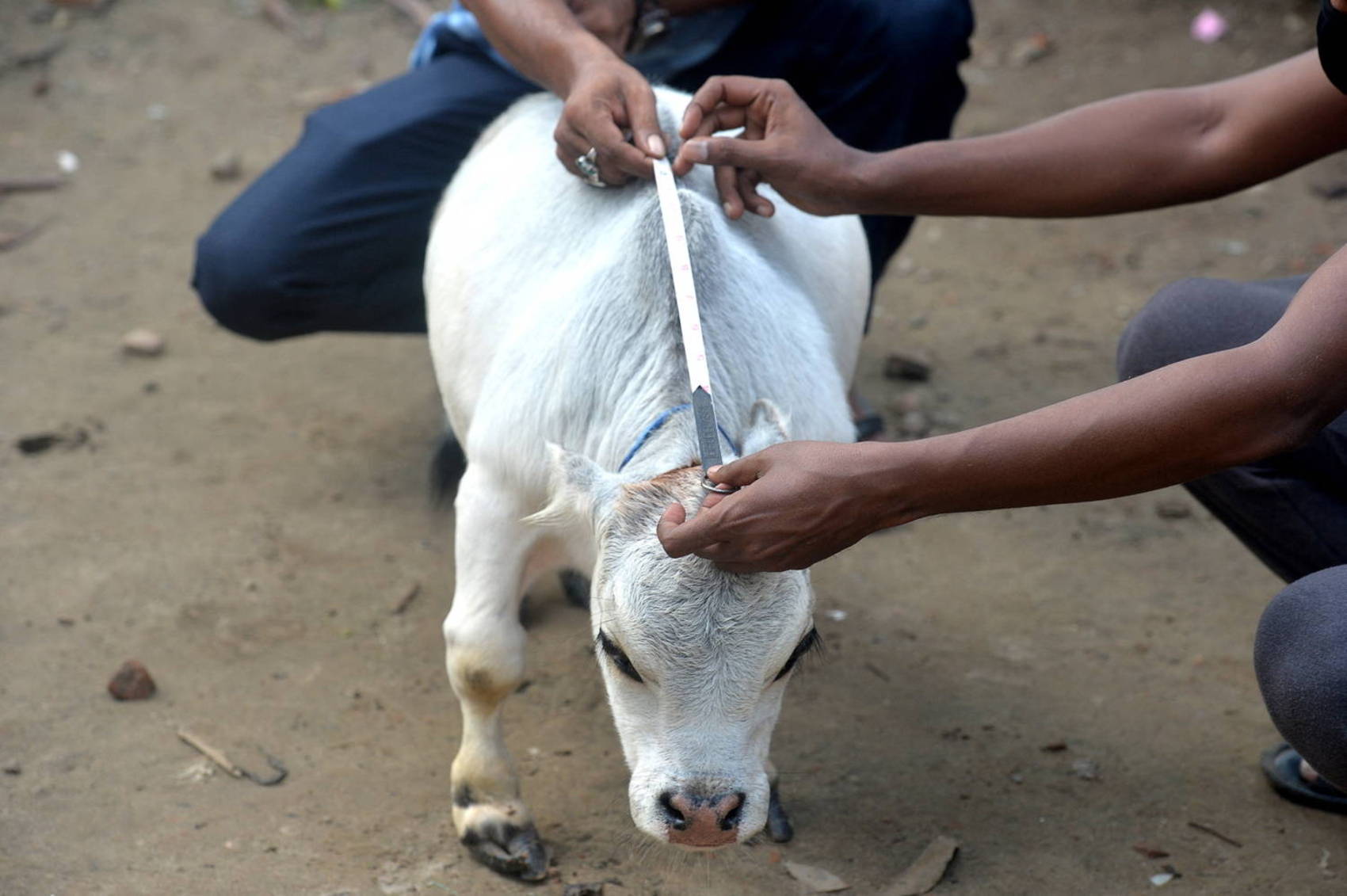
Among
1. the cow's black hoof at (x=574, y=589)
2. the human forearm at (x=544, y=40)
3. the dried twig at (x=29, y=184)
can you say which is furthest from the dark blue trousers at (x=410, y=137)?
the dried twig at (x=29, y=184)

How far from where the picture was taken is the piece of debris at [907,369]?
5.25 m

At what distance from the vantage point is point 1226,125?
323cm

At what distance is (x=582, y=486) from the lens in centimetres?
247

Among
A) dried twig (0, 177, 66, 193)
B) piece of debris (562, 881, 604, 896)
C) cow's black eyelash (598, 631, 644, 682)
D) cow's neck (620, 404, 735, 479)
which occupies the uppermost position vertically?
cow's neck (620, 404, 735, 479)

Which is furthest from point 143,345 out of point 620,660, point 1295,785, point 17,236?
point 1295,785

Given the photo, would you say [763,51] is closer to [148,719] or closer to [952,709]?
[952,709]

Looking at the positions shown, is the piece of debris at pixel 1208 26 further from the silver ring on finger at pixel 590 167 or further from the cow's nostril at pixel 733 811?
the cow's nostril at pixel 733 811

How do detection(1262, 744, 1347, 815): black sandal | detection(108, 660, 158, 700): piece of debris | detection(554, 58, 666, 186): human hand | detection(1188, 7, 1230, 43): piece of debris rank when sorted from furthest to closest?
detection(1188, 7, 1230, 43): piece of debris
detection(108, 660, 158, 700): piece of debris
detection(1262, 744, 1347, 815): black sandal
detection(554, 58, 666, 186): human hand

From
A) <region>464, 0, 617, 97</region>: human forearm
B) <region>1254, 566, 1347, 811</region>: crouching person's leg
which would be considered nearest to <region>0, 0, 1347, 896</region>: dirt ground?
<region>1254, 566, 1347, 811</region>: crouching person's leg

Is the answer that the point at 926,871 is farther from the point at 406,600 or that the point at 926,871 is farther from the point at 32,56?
the point at 32,56

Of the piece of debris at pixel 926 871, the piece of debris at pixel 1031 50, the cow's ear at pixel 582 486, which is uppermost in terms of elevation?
the cow's ear at pixel 582 486

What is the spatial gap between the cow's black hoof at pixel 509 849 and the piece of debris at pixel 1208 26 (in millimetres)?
5891

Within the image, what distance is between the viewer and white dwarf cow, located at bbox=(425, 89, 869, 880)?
2318mm

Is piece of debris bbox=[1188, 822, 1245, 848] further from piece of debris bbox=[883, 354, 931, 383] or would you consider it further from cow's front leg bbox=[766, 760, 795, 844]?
piece of debris bbox=[883, 354, 931, 383]
